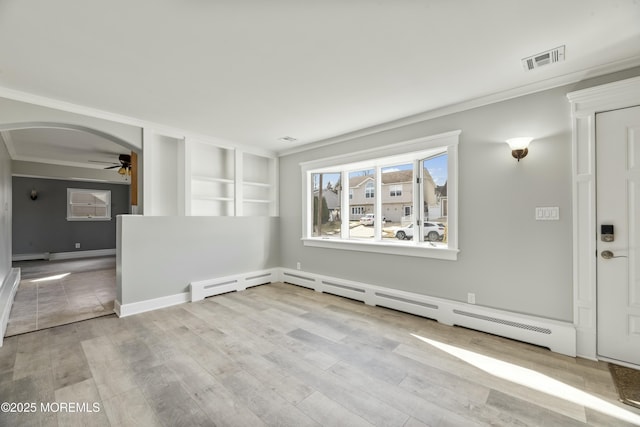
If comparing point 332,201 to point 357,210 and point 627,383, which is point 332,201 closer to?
point 357,210

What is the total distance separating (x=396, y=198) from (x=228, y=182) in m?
2.88

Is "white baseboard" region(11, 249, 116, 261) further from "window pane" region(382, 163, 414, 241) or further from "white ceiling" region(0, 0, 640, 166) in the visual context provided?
"window pane" region(382, 163, 414, 241)

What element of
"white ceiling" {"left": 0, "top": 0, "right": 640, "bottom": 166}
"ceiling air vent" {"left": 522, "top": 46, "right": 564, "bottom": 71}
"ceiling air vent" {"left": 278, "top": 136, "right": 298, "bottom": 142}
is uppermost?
"white ceiling" {"left": 0, "top": 0, "right": 640, "bottom": 166}

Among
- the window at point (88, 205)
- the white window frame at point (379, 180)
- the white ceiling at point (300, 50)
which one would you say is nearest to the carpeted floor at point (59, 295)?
the window at point (88, 205)

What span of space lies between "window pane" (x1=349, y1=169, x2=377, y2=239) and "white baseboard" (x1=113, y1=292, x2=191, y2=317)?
2.89 metres

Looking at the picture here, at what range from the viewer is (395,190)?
163 inches

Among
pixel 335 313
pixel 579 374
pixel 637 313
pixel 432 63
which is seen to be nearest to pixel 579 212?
pixel 637 313

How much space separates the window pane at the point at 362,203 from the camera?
4.43 m

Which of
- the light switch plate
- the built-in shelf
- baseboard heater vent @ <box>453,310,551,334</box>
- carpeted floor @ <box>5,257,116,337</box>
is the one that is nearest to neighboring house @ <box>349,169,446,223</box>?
the light switch plate

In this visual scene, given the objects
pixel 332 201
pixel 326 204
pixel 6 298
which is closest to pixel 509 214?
pixel 332 201

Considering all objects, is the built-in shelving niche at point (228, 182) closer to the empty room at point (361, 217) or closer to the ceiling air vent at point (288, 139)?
the empty room at point (361, 217)

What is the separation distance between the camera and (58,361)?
238cm

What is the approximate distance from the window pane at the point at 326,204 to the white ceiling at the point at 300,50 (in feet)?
6.08

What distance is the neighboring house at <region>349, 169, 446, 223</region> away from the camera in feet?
12.0
